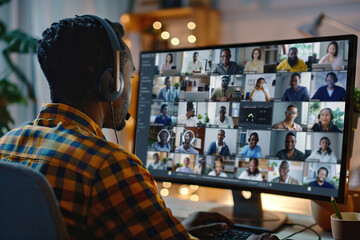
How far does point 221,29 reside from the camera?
9.73ft

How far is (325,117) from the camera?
1009 mm

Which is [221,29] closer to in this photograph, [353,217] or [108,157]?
[353,217]

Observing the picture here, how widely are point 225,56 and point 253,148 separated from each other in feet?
0.94

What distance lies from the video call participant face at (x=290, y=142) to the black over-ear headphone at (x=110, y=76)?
49 cm

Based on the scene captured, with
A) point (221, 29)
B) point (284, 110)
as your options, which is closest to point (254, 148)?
point (284, 110)

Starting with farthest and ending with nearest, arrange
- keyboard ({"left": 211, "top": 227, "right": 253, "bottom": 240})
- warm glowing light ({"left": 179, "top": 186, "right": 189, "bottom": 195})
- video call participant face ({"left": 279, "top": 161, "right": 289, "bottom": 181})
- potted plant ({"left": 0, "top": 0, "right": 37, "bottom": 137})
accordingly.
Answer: warm glowing light ({"left": 179, "top": 186, "right": 189, "bottom": 195}) < potted plant ({"left": 0, "top": 0, "right": 37, "bottom": 137}) < video call participant face ({"left": 279, "top": 161, "right": 289, "bottom": 181}) < keyboard ({"left": 211, "top": 227, "right": 253, "bottom": 240})

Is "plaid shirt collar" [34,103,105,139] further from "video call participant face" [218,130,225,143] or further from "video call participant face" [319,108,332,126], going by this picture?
"video call participant face" [319,108,332,126]

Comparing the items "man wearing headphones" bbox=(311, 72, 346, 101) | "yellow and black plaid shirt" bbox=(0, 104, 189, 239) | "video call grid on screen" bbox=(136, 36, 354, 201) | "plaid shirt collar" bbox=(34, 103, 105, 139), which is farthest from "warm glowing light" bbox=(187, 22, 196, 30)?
"yellow and black plaid shirt" bbox=(0, 104, 189, 239)

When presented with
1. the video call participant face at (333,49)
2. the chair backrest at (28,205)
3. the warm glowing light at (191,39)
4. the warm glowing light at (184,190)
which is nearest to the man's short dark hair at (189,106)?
the video call participant face at (333,49)

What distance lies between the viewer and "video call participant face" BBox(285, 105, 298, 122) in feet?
3.43

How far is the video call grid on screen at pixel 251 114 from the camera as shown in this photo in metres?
1.00

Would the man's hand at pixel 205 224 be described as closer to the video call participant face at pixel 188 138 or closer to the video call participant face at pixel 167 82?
the video call participant face at pixel 188 138

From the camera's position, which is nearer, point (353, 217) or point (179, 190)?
point (353, 217)

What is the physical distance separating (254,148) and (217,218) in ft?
0.72
